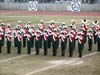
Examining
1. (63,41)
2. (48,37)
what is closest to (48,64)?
(63,41)

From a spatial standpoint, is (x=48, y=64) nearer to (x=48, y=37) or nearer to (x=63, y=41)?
(x=63, y=41)

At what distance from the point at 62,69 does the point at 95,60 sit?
9.07ft

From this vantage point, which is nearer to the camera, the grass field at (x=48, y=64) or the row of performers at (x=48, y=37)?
the grass field at (x=48, y=64)

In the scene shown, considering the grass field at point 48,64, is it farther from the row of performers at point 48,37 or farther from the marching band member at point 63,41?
the row of performers at point 48,37

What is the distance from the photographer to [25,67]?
18953 millimetres

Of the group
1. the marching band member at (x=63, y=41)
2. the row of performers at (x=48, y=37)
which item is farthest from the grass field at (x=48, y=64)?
the row of performers at (x=48, y=37)

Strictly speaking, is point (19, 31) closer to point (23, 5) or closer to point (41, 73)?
point (41, 73)

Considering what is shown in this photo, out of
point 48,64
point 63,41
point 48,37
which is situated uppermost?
point 48,37

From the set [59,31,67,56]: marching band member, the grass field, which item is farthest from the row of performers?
the grass field

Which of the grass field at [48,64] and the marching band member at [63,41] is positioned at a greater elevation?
the marching band member at [63,41]

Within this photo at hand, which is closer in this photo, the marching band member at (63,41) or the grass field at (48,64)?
the grass field at (48,64)

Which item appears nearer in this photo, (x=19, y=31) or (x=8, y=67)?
(x=8, y=67)

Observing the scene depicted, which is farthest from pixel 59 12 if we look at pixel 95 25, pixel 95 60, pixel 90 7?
pixel 95 60

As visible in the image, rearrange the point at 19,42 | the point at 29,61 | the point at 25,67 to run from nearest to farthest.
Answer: the point at 25,67 < the point at 29,61 < the point at 19,42
